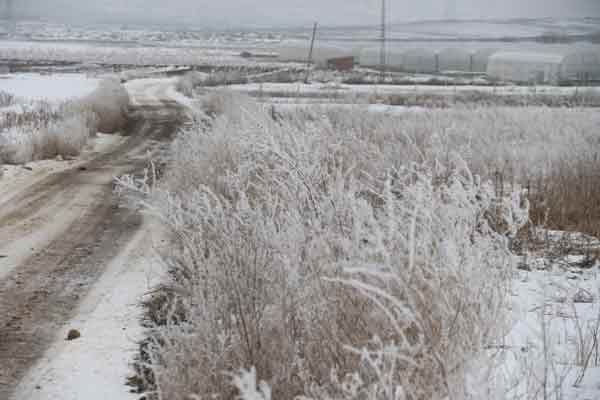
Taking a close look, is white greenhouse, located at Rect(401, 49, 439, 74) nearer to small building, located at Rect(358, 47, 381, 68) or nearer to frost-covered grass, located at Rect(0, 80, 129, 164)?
small building, located at Rect(358, 47, 381, 68)

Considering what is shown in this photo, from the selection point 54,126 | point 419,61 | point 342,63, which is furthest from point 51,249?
point 419,61

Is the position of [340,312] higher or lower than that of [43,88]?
higher

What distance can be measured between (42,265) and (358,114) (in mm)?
11062

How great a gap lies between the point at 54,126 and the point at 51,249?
869cm

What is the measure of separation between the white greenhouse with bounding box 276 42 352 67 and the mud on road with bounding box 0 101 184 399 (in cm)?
6466

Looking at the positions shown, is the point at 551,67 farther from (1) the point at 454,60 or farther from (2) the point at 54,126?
(2) the point at 54,126

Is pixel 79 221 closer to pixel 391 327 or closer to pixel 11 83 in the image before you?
pixel 391 327

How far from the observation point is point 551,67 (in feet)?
172

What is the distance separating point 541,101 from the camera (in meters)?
28.8

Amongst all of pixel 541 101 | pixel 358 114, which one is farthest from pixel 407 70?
pixel 358 114

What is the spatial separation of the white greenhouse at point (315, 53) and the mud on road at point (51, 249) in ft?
212

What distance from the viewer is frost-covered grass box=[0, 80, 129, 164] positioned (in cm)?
1424

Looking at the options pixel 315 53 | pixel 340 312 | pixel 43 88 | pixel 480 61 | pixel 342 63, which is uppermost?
pixel 340 312

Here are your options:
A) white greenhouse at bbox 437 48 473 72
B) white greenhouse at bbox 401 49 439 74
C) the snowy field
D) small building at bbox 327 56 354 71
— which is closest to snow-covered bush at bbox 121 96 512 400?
the snowy field
